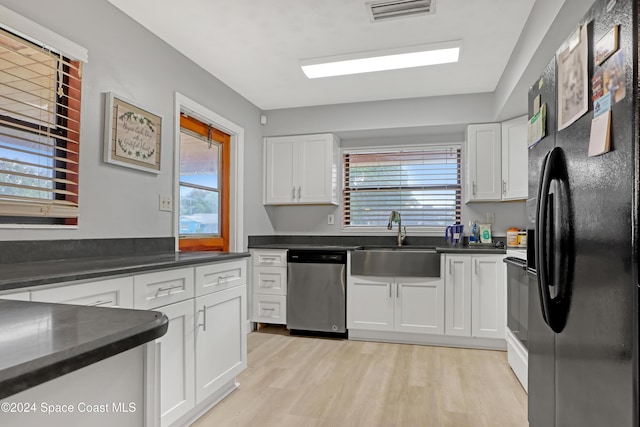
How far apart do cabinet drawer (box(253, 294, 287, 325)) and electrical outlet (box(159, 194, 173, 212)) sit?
5.12 ft

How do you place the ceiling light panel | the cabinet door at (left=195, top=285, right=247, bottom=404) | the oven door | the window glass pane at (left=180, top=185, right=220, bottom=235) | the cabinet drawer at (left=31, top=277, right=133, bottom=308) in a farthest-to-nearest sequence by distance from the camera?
1. the window glass pane at (left=180, top=185, right=220, bottom=235)
2. the ceiling light panel
3. the oven door
4. the cabinet door at (left=195, top=285, right=247, bottom=404)
5. the cabinet drawer at (left=31, top=277, right=133, bottom=308)

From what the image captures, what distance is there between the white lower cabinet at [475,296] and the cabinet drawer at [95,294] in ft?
8.95

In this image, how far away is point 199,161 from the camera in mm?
3420

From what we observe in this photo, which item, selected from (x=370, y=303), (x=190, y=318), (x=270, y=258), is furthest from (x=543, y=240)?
(x=270, y=258)

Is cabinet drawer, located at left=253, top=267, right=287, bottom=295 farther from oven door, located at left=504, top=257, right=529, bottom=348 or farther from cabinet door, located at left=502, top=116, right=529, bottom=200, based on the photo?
cabinet door, located at left=502, top=116, right=529, bottom=200

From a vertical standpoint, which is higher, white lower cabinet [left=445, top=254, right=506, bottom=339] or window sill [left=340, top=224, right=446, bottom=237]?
window sill [left=340, top=224, right=446, bottom=237]

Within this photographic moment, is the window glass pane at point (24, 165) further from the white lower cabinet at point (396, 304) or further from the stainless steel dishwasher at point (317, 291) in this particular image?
the white lower cabinet at point (396, 304)

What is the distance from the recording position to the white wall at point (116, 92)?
2006 mm

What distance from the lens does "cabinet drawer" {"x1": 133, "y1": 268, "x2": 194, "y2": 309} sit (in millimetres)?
1720

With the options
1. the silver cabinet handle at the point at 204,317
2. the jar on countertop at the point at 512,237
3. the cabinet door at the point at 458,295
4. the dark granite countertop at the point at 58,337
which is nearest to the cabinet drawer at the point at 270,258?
the cabinet door at the point at 458,295

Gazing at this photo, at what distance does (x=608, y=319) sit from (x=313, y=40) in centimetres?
251

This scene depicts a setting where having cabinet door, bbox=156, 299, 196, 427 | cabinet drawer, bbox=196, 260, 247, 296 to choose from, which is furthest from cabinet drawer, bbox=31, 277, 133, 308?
cabinet drawer, bbox=196, 260, 247, 296

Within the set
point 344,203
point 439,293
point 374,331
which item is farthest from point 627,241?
point 344,203

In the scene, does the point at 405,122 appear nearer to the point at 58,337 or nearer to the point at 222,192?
the point at 222,192
